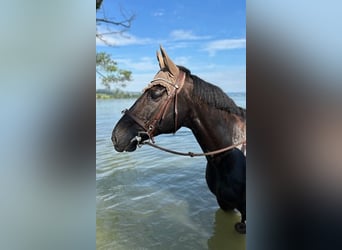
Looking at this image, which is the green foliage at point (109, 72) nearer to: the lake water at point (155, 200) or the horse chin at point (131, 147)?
the lake water at point (155, 200)

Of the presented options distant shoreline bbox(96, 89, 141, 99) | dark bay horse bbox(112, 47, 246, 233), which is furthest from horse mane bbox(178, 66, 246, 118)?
distant shoreline bbox(96, 89, 141, 99)

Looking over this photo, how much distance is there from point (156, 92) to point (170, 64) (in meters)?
0.11

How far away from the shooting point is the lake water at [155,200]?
2.90 feet

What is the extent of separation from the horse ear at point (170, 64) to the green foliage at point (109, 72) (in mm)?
115

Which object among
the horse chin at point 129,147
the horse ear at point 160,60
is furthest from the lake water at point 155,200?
the horse ear at point 160,60

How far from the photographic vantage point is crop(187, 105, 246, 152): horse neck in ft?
3.27

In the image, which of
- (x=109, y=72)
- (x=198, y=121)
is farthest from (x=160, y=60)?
(x=198, y=121)

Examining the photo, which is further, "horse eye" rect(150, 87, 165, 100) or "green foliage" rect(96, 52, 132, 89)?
"horse eye" rect(150, 87, 165, 100)

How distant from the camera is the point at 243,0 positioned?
2.65 feet

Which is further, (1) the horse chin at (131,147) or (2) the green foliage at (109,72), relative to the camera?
(1) the horse chin at (131,147)

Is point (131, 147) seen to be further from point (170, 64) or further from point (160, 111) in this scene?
point (170, 64)

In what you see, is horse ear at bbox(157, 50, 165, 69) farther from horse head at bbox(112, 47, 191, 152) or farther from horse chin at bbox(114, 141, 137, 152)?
horse chin at bbox(114, 141, 137, 152)
